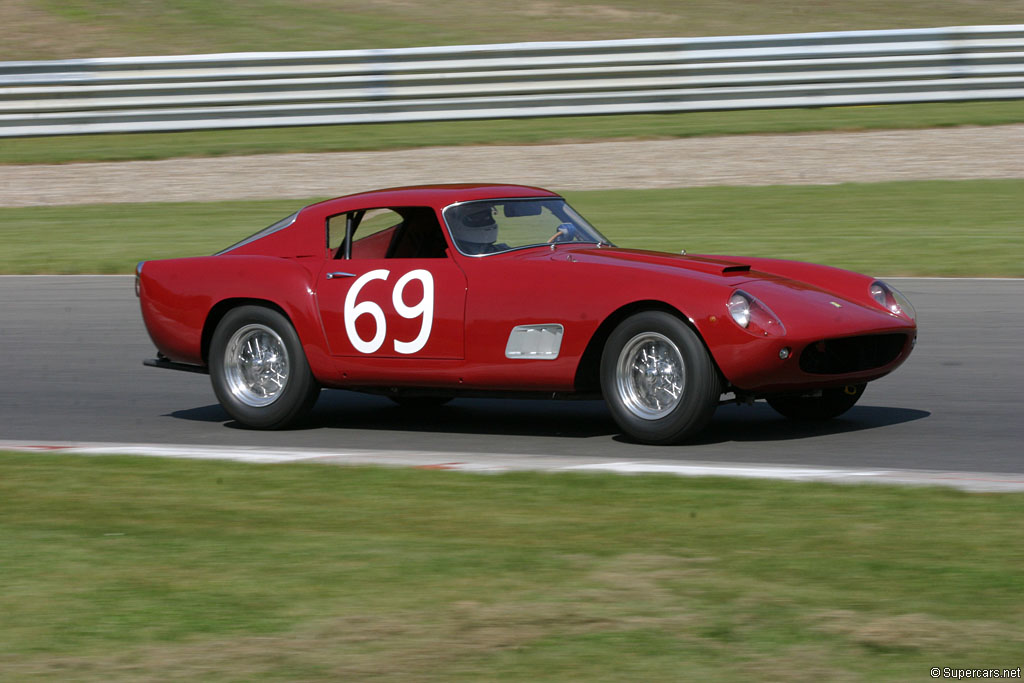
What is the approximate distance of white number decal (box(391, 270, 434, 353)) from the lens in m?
7.34

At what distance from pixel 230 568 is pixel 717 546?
1.57 metres

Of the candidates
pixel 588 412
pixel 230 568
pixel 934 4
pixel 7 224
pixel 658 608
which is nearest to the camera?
pixel 658 608

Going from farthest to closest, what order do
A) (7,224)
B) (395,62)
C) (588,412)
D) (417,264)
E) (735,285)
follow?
(395,62) → (7,224) → (588,412) → (417,264) → (735,285)

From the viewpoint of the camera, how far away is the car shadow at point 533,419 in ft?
24.4

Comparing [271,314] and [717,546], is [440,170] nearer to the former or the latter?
[271,314]

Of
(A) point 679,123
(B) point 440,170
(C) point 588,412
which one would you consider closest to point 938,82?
(A) point 679,123

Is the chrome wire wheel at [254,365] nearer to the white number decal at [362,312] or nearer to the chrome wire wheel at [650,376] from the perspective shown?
the white number decal at [362,312]

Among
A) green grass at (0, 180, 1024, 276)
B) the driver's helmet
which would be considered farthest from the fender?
green grass at (0, 180, 1024, 276)

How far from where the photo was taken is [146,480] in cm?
631

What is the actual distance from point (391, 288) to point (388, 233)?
1.48 feet

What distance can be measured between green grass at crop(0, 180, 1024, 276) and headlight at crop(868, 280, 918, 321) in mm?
4717
